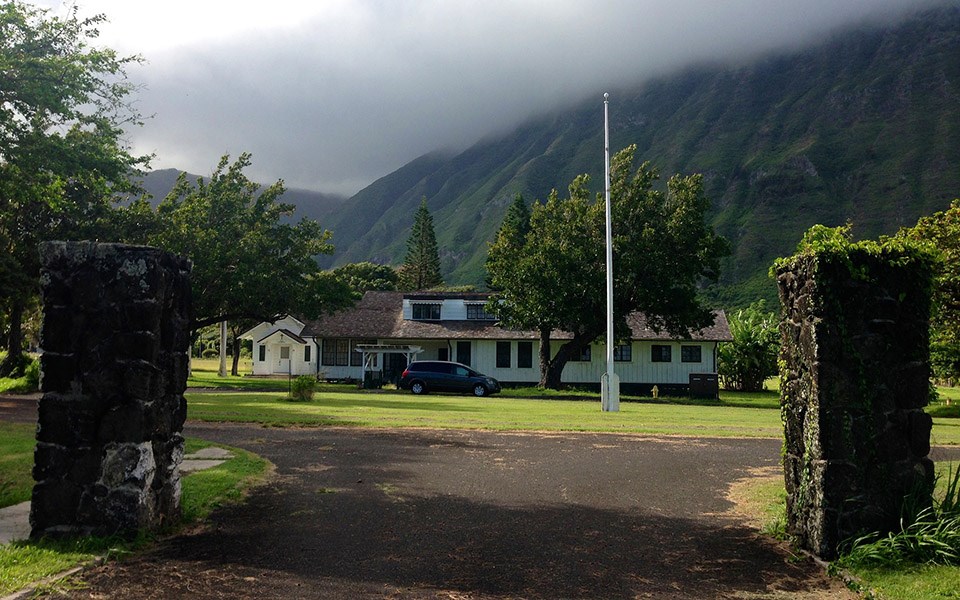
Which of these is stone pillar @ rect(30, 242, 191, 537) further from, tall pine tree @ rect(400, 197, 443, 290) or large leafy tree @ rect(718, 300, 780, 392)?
tall pine tree @ rect(400, 197, 443, 290)

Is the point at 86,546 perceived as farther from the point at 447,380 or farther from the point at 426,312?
the point at 426,312

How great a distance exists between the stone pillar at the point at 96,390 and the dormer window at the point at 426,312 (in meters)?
40.2

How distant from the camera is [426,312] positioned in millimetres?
47938

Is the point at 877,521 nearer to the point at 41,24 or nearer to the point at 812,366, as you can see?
the point at 812,366

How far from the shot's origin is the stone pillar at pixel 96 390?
7211 mm

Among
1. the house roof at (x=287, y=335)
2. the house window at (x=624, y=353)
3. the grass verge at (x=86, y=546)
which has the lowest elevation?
the grass verge at (x=86, y=546)

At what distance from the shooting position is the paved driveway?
6152mm

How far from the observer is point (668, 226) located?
37000mm

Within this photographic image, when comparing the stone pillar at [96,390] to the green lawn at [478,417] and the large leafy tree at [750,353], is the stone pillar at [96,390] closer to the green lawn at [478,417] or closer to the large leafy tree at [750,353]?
the green lawn at [478,417]

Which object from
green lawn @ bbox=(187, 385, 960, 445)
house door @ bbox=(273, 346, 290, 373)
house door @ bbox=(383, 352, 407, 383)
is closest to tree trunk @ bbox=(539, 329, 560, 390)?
house door @ bbox=(383, 352, 407, 383)

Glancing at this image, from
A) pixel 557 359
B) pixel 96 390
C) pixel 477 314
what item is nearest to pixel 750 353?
pixel 557 359

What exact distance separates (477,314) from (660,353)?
37.6 ft

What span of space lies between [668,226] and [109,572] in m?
33.6

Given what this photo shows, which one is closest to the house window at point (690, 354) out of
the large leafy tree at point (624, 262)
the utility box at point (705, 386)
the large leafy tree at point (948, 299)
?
the large leafy tree at point (624, 262)
